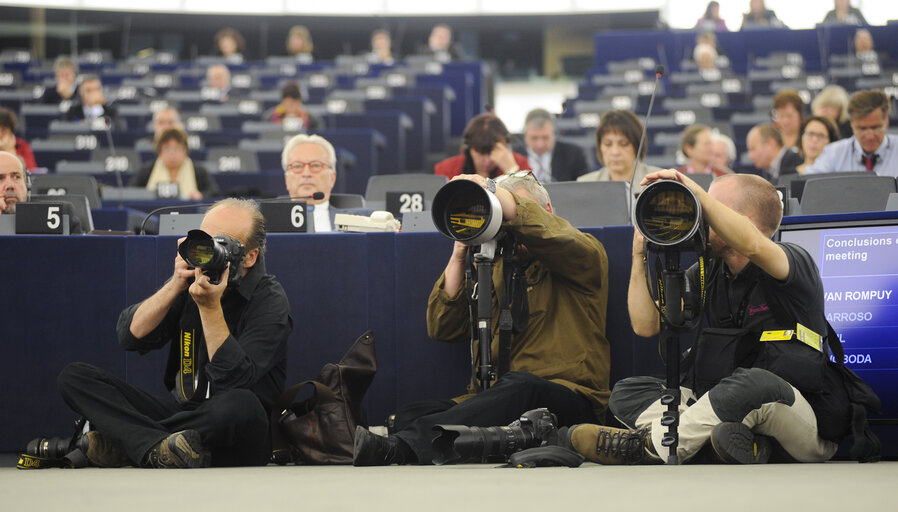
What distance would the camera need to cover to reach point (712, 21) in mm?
14062

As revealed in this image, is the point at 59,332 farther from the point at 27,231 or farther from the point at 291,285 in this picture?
the point at 291,285

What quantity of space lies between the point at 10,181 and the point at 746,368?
314 cm

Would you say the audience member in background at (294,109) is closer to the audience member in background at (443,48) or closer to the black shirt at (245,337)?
the audience member in background at (443,48)

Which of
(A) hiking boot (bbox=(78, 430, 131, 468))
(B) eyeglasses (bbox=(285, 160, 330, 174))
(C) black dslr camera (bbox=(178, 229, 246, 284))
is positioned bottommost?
(A) hiking boot (bbox=(78, 430, 131, 468))

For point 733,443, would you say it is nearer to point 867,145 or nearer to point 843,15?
point 867,145

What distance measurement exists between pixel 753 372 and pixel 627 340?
799 mm

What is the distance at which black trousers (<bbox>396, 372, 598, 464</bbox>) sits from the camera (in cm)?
305

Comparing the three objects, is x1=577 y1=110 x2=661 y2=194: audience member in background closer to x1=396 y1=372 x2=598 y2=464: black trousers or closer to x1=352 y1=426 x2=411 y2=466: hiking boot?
x1=396 y1=372 x2=598 y2=464: black trousers

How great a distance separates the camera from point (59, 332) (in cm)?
374

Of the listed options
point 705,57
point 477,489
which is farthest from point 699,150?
point 705,57

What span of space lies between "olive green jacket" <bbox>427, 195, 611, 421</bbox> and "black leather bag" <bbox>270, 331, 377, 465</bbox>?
30 cm

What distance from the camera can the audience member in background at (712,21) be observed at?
13914 mm

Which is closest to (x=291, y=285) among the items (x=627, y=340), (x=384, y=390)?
(x=384, y=390)

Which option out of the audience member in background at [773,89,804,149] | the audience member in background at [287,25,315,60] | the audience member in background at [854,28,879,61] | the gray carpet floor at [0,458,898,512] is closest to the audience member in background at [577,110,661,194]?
the audience member in background at [773,89,804,149]
